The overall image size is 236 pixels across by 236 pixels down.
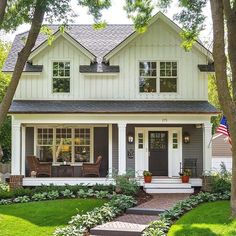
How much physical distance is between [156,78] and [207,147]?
4044mm

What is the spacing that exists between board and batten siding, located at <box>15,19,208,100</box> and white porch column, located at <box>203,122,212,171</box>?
1.77 meters

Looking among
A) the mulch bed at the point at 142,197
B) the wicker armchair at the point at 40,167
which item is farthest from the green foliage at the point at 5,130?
the mulch bed at the point at 142,197

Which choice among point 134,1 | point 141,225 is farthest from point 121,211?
point 134,1

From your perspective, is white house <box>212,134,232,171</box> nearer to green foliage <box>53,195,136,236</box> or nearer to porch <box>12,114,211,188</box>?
porch <box>12,114,211,188</box>

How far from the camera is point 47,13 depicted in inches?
596

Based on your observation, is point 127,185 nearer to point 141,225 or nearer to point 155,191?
point 155,191

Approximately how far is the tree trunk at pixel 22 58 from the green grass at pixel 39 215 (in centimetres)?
294

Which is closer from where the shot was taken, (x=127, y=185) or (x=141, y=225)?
(x=141, y=225)

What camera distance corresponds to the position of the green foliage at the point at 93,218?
39.4ft

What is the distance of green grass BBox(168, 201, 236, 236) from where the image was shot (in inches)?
444

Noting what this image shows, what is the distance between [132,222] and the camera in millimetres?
13359

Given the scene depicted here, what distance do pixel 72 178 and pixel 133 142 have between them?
11.6 ft

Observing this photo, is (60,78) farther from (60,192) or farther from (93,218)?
(93,218)

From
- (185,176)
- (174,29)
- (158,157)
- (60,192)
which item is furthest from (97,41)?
(60,192)
